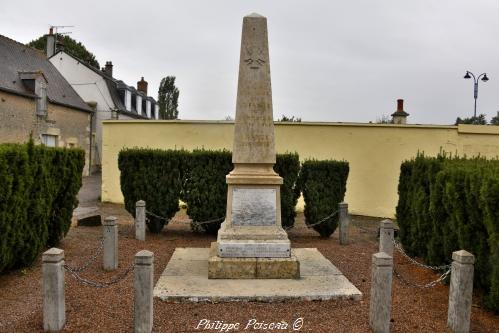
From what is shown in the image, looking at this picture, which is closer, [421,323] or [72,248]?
[421,323]

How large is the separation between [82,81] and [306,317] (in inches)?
1080

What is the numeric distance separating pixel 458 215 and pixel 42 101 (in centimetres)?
2101

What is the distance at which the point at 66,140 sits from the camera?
2420cm

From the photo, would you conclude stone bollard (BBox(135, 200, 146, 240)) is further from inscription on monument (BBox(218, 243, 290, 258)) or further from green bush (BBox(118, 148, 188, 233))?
Result: inscription on monument (BBox(218, 243, 290, 258))

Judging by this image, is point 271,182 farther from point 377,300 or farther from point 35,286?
point 35,286

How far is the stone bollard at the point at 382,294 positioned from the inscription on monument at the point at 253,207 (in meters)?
2.28

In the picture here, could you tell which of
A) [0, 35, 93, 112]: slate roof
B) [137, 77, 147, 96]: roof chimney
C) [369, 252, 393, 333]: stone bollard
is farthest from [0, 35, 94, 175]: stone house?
[369, 252, 393, 333]: stone bollard

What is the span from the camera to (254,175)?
21.5 ft

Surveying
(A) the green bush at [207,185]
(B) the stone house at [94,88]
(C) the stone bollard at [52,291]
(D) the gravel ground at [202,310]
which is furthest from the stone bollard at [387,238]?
(B) the stone house at [94,88]

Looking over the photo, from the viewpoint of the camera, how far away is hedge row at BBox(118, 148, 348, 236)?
970cm

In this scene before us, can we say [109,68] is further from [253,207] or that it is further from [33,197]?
[253,207]

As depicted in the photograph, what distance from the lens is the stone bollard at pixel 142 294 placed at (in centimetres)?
424

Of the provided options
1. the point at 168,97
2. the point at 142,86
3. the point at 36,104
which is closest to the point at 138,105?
the point at 168,97

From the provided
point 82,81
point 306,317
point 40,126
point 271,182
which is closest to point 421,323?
point 306,317
